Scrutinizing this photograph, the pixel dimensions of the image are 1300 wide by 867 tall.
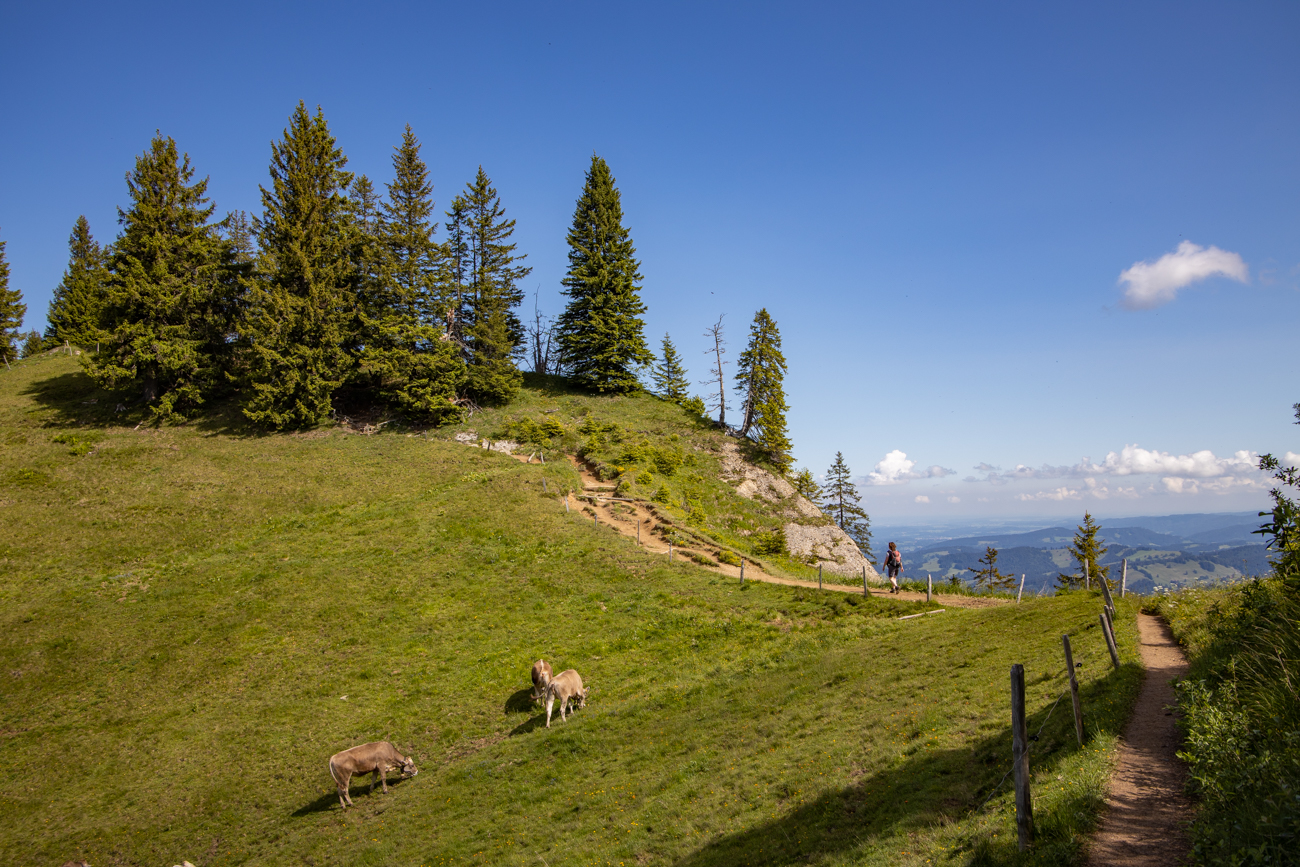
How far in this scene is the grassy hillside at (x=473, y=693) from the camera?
38.2 ft

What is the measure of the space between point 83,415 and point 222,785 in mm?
49379

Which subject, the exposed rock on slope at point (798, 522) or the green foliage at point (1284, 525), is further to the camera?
the exposed rock on slope at point (798, 522)

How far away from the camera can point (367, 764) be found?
16938 mm

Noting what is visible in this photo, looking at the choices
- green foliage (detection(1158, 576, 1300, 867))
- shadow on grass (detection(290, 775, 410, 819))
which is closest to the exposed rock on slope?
green foliage (detection(1158, 576, 1300, 867))

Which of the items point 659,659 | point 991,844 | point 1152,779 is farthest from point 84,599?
point 1152,779

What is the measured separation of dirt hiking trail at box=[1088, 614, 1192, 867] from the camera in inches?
286

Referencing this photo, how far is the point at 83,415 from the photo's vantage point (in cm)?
4897

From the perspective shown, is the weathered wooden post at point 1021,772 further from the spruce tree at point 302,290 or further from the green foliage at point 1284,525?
the spruce tree at point 302,290

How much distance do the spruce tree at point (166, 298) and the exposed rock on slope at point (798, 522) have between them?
48.4 meters

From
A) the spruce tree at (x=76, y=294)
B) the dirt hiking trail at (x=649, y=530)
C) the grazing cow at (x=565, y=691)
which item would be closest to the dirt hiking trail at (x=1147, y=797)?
the dirt hiking trail at (x=649, y=530)

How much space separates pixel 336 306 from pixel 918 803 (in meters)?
58.0

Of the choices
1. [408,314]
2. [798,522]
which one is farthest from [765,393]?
[408,314]

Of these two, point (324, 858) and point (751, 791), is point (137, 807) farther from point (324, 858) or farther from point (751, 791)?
point (751, 791)

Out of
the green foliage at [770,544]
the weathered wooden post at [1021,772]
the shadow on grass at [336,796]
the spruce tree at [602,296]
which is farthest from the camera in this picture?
the spruce tree at [602,296]
